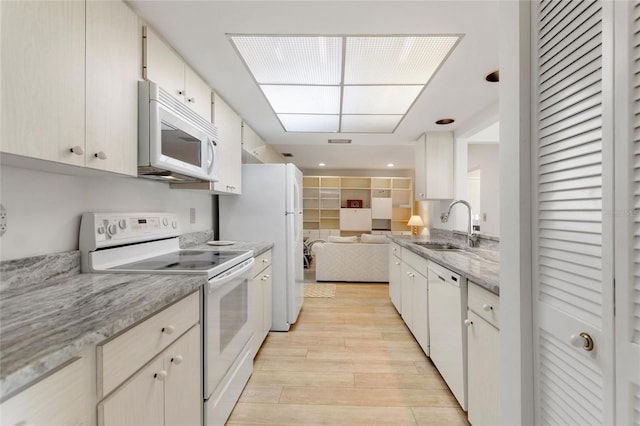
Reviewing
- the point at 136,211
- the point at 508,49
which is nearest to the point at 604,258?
the point at 508,49

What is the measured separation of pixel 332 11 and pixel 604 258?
4.72 ft

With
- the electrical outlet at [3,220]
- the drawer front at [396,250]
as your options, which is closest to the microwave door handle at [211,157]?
the electrical outlet at [3,220]

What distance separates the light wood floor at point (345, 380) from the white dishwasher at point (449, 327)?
0.17 metres

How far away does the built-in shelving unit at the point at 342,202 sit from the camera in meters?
7.34

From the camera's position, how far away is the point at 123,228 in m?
1.62

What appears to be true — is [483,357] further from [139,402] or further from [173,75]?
[173,75]

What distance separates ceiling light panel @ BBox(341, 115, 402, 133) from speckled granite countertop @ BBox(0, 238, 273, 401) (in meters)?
2.27

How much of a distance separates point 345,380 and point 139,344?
155 cm

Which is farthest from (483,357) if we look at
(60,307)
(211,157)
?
(211,157)

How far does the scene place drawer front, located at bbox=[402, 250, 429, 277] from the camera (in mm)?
2284

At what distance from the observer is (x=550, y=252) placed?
0.88 metres

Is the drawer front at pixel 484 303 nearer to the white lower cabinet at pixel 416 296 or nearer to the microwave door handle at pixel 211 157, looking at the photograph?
the white lower cabinet at pixel 416 296

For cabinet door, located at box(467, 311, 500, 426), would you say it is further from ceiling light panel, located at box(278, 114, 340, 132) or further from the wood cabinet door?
ceiling light panel, located at box(278, 114, 340, 132)

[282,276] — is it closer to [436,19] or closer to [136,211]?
[136,211]
